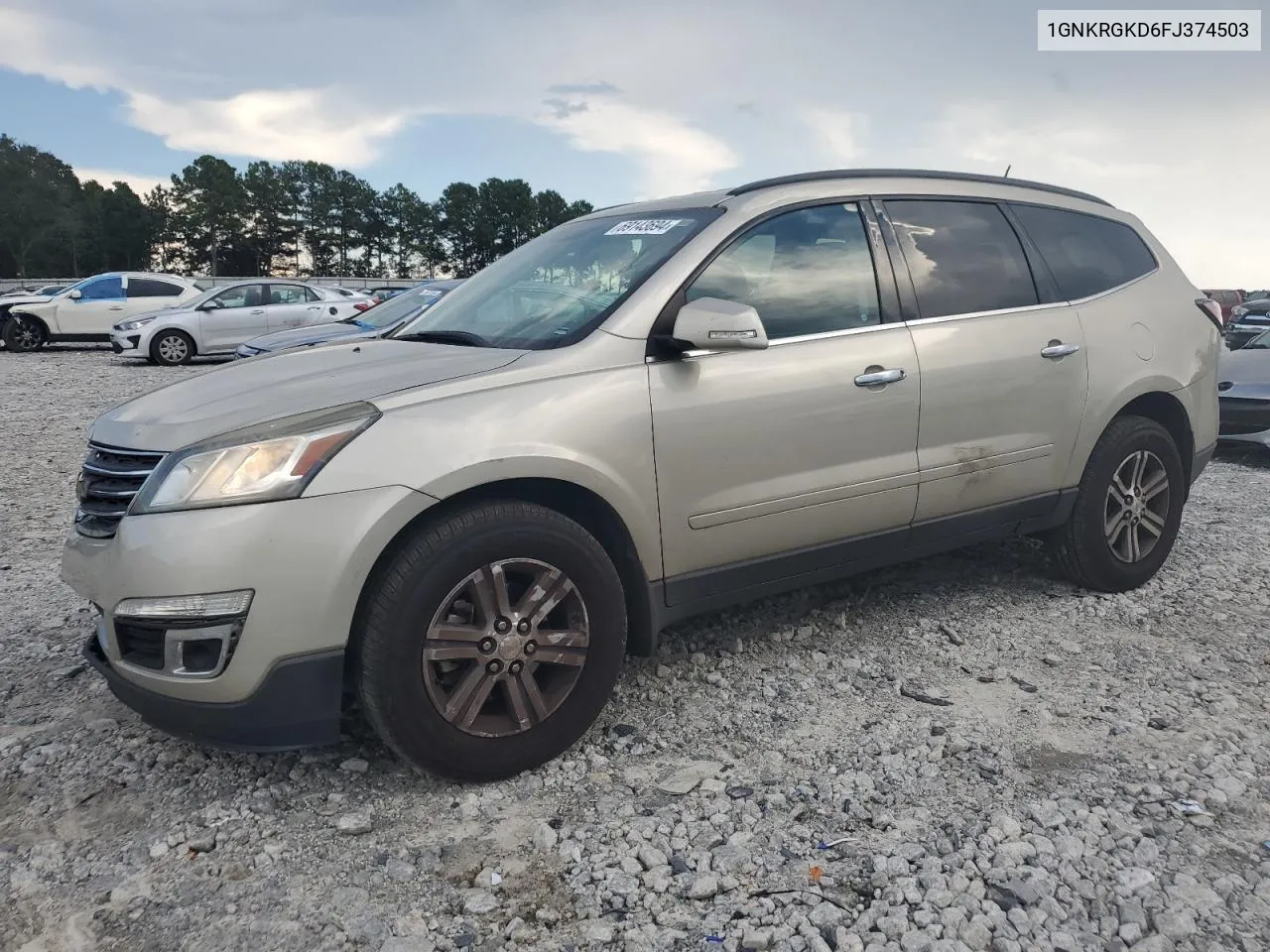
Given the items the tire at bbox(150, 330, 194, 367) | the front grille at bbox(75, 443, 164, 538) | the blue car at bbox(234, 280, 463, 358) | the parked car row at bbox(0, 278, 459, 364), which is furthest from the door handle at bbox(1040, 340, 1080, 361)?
the tire at bbox(150, 330, 194, 367)

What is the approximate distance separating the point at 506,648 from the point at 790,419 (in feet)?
4.04

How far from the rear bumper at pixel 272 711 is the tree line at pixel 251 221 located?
221 feet

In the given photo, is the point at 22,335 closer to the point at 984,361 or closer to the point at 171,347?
the point at 171,347

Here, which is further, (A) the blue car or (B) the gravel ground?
(A) the blue car

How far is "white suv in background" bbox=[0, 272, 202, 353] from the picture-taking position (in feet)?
59.6

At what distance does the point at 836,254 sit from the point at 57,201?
273 feet

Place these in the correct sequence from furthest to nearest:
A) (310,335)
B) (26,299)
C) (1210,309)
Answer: (26,299), (310,335), (1210,309)

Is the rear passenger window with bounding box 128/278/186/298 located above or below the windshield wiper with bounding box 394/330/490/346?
above

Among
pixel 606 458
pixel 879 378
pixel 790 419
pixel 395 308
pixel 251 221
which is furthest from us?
pixel 251 221

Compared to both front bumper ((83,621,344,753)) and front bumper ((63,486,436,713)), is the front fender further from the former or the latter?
front bumper ((83,621,344,753))

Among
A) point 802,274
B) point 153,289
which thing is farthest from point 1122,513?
point 153,289

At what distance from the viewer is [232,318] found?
16.3 metres

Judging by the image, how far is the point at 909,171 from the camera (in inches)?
156

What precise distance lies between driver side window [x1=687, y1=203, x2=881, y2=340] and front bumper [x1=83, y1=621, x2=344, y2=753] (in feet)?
5.42
